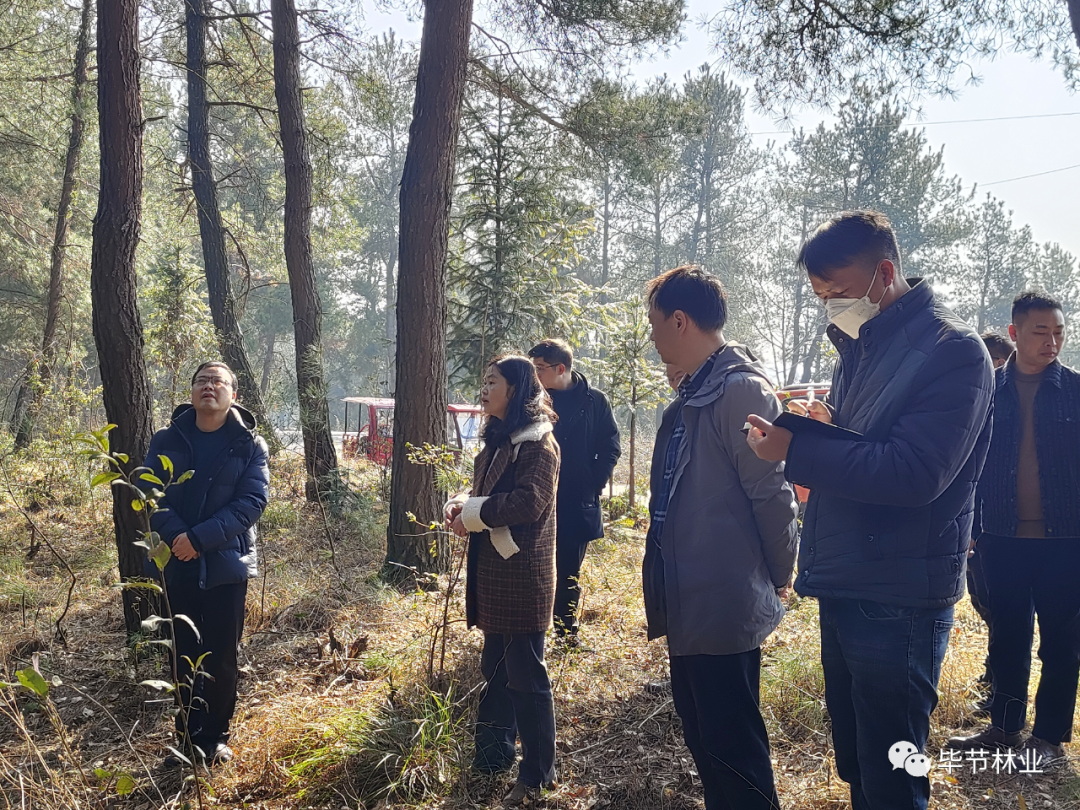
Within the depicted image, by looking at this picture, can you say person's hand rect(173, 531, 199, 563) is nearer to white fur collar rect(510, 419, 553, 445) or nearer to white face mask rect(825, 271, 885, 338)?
white fur collar rect(510, 419, 553, 445)

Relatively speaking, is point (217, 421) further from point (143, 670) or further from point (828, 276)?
point (828, 276)

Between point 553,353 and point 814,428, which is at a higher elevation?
point 553,353

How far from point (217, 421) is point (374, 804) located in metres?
1.79

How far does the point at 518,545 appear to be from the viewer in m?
2.86

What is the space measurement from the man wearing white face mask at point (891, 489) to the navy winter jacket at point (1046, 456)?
141 cm

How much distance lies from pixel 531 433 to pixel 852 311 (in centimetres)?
131

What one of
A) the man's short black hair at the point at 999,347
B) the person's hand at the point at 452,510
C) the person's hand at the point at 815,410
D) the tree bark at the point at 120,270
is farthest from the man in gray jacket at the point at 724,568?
the tree bark at the point at 120,270

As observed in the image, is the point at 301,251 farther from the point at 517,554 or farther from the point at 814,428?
the point at 814,428

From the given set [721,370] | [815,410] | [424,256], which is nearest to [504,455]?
[721,370]

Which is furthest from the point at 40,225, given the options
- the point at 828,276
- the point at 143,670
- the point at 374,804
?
the point at 828,276

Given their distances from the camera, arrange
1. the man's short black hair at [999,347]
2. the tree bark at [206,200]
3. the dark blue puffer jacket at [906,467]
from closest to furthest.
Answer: the dark blue puffer jacket at [906,467], the man's short black hair at [999,347], the tree bark at [206,200]

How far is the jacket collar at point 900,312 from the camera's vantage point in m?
1.96

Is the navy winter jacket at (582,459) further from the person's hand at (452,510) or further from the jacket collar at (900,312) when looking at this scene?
the jacket collar at (900,312)

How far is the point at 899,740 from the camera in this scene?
5.99 ft
